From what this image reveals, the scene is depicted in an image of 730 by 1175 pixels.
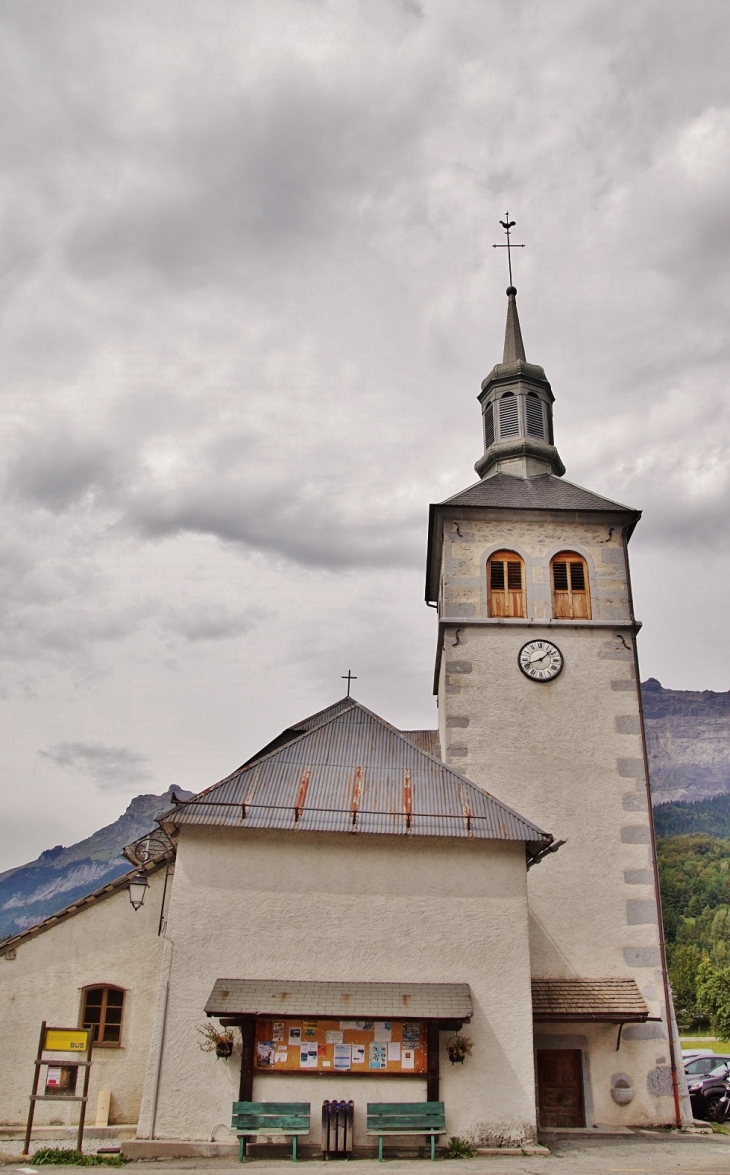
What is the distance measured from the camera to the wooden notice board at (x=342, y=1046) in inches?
504

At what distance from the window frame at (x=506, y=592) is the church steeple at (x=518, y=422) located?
132 inches

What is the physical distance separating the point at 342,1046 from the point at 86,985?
17.1 ft

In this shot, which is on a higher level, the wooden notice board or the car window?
the wooden notice board

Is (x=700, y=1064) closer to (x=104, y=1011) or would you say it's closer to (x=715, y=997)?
(x=104, y=1011)

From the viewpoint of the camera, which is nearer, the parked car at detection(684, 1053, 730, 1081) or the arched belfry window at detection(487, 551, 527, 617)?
the arched belfry window at detection(487, 551, 527, 617)

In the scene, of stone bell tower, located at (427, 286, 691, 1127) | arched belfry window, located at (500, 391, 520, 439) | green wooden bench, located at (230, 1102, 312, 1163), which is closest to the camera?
green wooden bench, located at (230, 1102, 312, 1163)

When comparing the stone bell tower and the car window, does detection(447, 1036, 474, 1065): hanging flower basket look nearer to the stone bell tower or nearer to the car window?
the stone bell tower

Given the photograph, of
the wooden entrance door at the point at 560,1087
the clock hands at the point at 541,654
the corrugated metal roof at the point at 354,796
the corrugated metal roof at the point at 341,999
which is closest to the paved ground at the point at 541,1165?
the corrugated metal roof at the point at 341,999

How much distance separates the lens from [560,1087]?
1576 centimetres

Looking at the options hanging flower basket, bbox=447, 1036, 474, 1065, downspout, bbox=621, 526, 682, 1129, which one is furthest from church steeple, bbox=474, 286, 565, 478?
hanging flower basket, bbox=447, 1036, 474, 1065

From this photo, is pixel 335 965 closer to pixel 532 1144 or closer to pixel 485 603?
pixel 532 1144

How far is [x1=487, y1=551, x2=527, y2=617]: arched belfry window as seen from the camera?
65.4 feet

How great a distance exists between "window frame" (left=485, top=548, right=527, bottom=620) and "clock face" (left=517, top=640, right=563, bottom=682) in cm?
81

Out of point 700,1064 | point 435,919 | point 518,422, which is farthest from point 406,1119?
point 518,422
